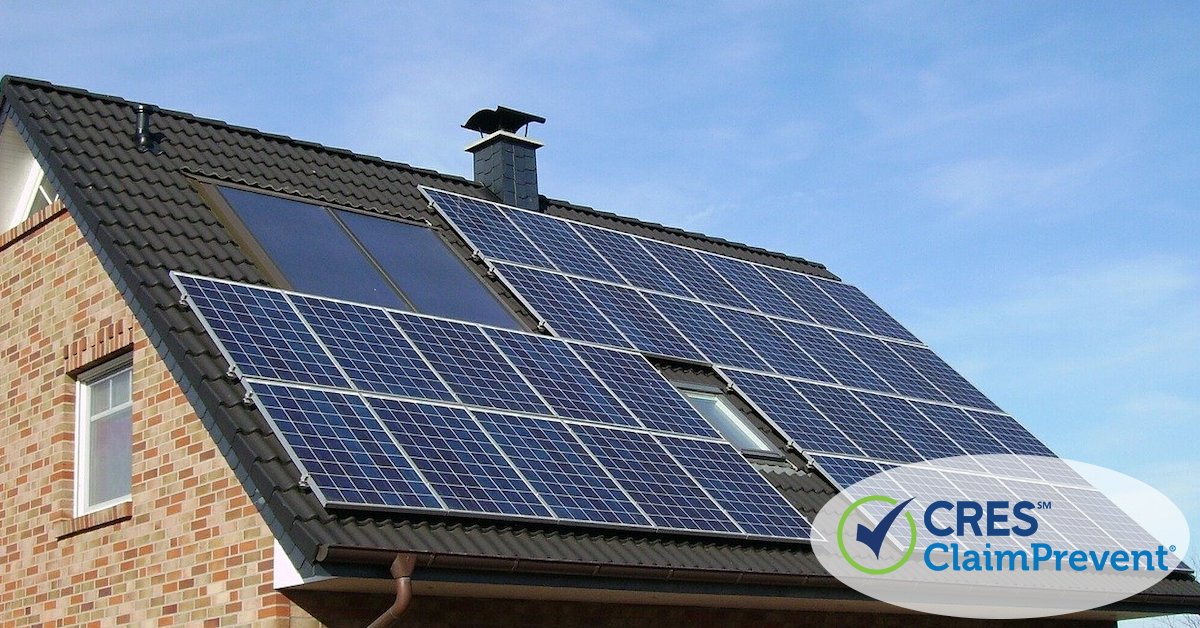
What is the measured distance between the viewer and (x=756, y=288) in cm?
1931

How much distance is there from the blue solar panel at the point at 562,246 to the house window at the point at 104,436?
5.35 metres

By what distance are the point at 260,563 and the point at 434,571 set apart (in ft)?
4.63

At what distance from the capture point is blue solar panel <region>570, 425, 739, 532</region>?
1192 cm

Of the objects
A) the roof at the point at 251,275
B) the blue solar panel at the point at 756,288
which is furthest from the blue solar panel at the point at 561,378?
the blue solar panel at the point at 756,288

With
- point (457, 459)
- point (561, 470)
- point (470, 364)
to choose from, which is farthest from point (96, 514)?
point (561, 470)

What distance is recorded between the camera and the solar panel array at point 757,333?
15.4 meters

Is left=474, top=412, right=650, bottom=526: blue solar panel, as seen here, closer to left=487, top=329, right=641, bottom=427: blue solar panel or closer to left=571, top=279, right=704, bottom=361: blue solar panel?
left=487, top=329, right=641, bottom=427: blue solar panel

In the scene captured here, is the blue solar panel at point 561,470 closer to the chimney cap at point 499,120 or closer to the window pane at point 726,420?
the window pane at point 726,420

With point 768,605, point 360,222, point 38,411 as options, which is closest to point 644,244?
point 360,222

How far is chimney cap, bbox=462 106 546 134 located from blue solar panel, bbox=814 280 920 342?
5085 mm

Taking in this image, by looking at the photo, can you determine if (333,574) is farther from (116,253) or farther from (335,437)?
(116,253)

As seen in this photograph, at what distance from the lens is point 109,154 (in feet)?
46.3

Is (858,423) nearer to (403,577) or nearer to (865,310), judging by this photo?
(865,310)

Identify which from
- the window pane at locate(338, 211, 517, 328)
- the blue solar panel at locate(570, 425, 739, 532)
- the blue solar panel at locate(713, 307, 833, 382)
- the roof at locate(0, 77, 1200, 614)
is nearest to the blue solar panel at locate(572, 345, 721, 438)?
the blue solar panel at locate(570, 425, 739, 532)
